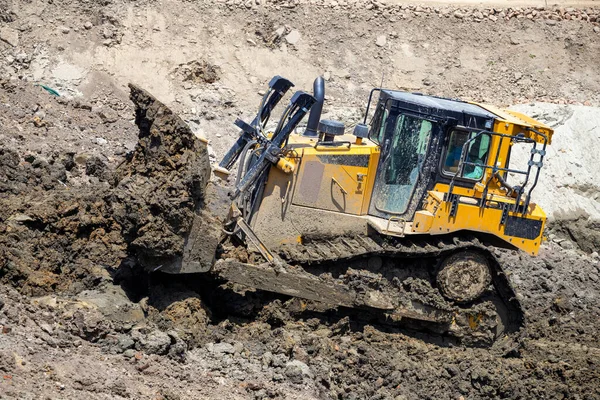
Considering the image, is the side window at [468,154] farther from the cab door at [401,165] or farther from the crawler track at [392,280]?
the crawler track at [392,280]

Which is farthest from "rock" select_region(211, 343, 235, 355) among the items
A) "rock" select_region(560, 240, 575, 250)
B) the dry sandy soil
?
"rock" select_region(560, 240, 575, 250)

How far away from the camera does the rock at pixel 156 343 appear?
8367mm

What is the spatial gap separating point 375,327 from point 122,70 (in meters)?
10.3

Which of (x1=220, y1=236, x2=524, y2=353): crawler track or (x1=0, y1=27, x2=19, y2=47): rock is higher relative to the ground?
(x1=0, y1=27, x2=19, y2=47): rock

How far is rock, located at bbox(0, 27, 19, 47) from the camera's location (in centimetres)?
1827

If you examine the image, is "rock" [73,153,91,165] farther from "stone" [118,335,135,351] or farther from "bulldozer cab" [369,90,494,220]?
"stone" [118,335,135,351]

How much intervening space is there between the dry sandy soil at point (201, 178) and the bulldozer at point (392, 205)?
574 millimetres

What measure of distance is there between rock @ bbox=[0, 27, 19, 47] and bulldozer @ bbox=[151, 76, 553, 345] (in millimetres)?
9701

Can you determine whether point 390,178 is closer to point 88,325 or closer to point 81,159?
point 88,325

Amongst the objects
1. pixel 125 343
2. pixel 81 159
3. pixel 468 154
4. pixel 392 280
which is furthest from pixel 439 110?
pixel 81 159

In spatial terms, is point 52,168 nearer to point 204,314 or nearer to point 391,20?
point 204,314

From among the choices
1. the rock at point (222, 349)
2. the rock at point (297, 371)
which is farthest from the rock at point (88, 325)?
the rock at point (297, 371)

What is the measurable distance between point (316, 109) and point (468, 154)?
213 centimetres

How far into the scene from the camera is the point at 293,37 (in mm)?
20281
